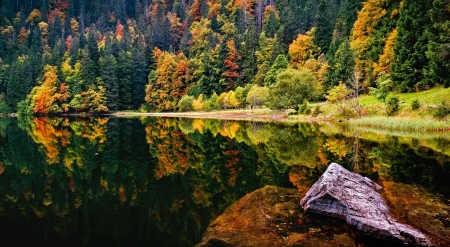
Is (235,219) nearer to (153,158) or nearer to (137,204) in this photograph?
(137,204)

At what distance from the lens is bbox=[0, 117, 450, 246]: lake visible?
29.7ft

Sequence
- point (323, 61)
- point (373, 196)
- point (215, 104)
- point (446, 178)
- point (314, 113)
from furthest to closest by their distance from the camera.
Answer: point (215, 104)
point (323, 61)
point (314, 113)
point (446, 178)
point (373, 196)

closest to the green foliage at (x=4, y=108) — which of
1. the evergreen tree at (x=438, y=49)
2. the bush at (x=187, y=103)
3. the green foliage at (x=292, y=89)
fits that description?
the bush at (x=187, y=103)

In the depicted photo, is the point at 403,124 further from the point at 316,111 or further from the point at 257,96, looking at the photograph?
the point at 257,96

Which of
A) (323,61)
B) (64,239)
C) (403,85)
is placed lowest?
(64,239)

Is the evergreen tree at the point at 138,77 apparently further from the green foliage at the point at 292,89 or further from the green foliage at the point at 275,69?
the green foliage at the point at 292,89

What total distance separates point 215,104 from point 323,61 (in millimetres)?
25561

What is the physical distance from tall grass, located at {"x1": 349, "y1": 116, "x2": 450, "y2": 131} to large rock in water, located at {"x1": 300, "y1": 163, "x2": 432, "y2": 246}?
68.5ft

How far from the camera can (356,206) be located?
30.7 feet

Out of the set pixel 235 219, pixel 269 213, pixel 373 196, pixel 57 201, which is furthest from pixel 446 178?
pixel 57 201

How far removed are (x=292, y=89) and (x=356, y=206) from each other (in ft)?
156

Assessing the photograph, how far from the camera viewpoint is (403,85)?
136 feet

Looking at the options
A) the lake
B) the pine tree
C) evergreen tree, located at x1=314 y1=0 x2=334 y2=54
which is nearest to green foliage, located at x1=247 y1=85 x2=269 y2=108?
evergreen tree, located at x1=314 y1=0 x2=334 y2=54

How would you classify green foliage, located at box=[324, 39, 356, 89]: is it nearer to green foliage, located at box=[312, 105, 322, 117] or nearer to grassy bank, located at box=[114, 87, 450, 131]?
grassy bank, located at box=[114, 87, 450, 131]
